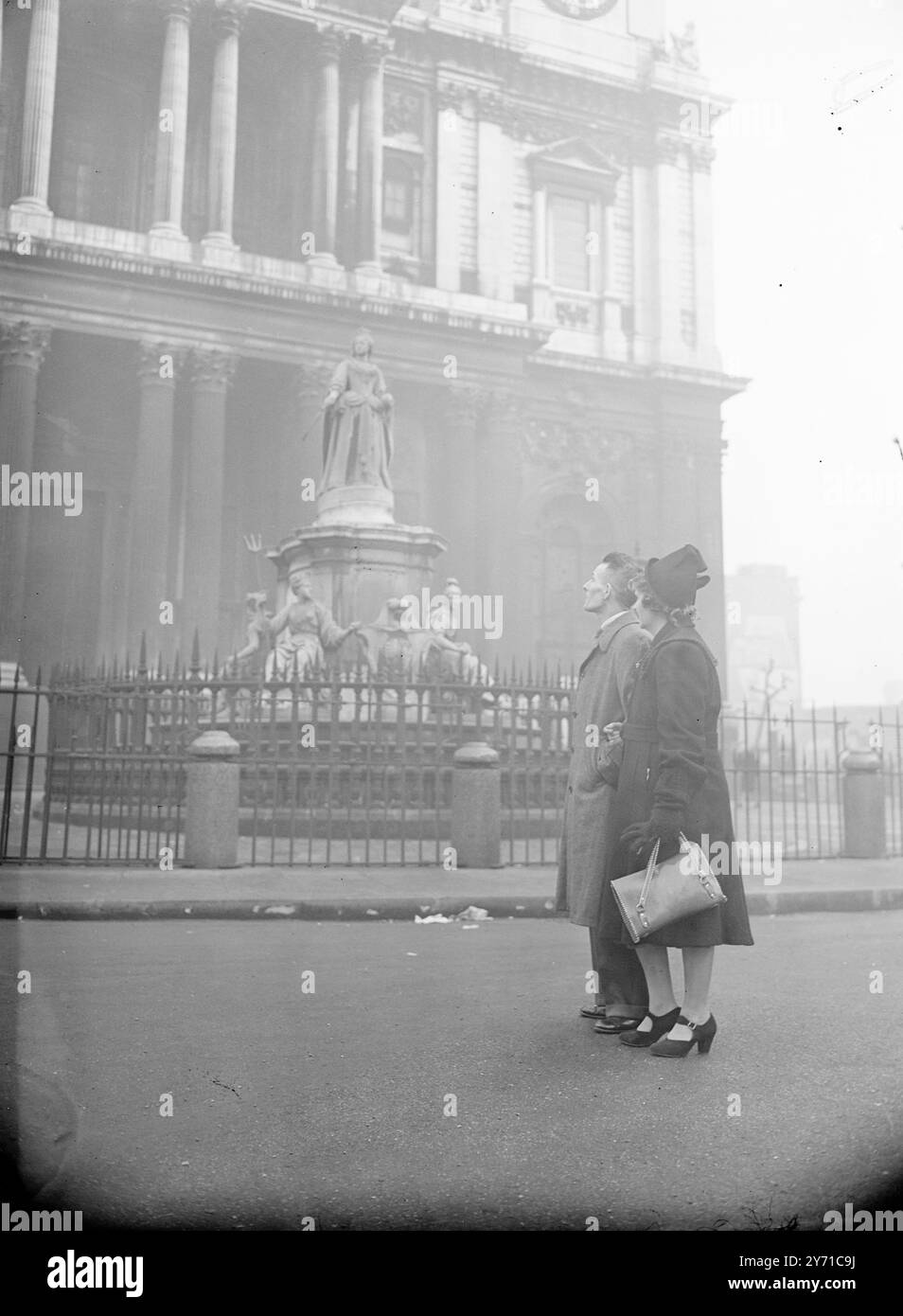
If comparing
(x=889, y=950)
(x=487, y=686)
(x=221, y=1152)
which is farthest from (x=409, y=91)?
(x=221, y=1152)

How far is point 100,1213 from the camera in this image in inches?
109

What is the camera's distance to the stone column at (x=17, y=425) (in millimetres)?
24469

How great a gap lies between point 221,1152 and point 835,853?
10.7 m

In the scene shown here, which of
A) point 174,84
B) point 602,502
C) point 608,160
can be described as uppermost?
point 608,160

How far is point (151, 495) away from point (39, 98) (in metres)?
9.12

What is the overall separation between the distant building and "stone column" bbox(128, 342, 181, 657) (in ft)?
126

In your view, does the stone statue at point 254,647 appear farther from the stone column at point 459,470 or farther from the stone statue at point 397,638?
the stone column at point 459,470

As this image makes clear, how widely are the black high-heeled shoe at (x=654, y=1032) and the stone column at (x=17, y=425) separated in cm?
2165

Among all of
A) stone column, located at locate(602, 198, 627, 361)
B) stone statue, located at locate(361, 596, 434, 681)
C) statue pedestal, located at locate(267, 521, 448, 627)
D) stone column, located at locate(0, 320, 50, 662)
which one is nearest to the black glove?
stone statue, located at locate(361, 596, 434, 681)

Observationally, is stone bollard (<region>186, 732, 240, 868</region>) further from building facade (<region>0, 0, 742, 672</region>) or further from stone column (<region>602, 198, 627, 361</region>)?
stone column (<region>602, 198, 627, 361</region>)

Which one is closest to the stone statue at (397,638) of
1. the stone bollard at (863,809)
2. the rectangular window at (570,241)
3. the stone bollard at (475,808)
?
the stone bollard at (475,808)

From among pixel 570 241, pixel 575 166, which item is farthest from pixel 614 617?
pixel 575 166

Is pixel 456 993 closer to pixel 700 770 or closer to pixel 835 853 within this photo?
pixel 700 770

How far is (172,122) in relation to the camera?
1113 inches
